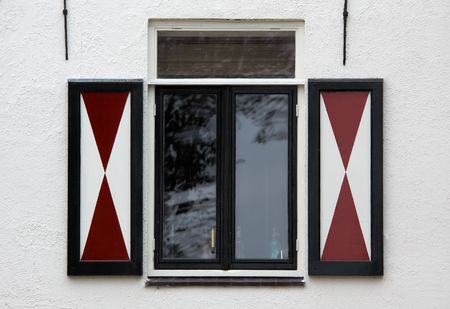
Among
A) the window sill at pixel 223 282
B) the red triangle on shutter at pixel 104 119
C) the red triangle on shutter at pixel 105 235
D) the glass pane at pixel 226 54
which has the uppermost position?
the glass pane at pixel 226 54

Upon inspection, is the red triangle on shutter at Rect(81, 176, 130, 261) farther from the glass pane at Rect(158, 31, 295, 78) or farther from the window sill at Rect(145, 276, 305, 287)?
the glass pane at Rect(158, 31, 295, 78)

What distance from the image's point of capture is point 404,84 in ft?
27.8

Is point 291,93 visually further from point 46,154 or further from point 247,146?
point 46,154

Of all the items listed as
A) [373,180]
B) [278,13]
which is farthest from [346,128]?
[278,13]

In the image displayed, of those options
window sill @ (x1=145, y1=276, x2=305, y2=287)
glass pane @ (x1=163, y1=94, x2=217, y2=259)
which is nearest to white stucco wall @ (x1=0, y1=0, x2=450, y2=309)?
window sill @ (x1=145, y1=276, x2=305, y2=287)

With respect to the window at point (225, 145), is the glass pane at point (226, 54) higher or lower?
higher

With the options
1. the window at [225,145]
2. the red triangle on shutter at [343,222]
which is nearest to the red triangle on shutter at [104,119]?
the window at [225,145]

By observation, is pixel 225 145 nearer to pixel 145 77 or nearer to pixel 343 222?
pixel 145 77

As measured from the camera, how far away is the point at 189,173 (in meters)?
8.63

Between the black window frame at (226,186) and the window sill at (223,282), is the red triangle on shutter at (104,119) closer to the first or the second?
the black window frame at (226,186)

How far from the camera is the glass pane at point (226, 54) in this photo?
8609 millimetres

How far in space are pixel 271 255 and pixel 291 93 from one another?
1.21 meters

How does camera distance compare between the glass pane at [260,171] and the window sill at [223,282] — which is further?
the glass pane at [260,171]

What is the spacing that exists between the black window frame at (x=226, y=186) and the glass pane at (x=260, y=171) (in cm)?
4
